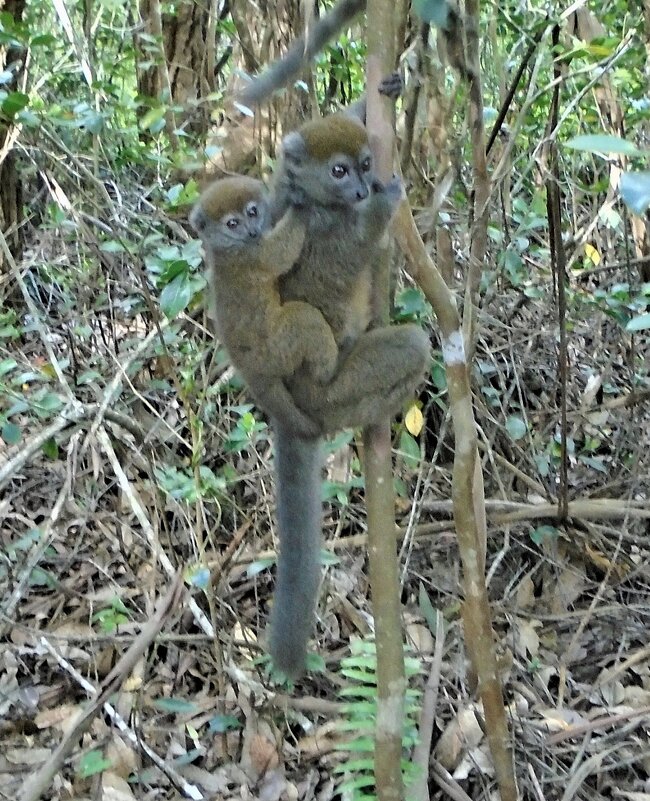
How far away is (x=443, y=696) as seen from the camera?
3.77 metres

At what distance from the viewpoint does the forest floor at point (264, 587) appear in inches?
139

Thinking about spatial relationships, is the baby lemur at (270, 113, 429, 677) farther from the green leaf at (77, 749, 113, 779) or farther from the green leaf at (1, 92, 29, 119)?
the green leaf at (1, 92, 29, 119)

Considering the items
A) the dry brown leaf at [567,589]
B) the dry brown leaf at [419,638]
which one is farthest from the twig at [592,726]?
the dry brown leaf at [567,589]

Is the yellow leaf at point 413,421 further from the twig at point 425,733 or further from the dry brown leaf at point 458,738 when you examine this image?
the dry brown leaf at point 458,738

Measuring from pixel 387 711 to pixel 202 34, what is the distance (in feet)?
18.8

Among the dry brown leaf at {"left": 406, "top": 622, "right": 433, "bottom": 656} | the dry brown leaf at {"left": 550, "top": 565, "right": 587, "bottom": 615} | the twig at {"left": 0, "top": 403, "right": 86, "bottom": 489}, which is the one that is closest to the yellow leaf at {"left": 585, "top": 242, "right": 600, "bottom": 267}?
the dry brown leaf at {"left": 550, "top": 565, "right": 587, "bottom": 615}

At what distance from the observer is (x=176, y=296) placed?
3195 mm

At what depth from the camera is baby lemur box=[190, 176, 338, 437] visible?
3.28 m

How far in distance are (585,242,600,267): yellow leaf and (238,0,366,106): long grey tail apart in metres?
2.48

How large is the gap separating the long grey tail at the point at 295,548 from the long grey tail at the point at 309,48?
1.47m

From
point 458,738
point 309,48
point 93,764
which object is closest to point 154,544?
point 93,764

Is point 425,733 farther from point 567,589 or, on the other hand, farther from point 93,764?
point 567,589

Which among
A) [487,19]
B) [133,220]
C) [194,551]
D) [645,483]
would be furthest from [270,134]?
[645,483]

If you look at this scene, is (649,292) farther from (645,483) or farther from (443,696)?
(443,696)
